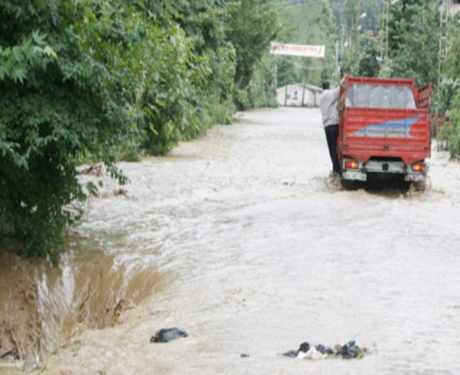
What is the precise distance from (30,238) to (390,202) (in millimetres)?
7530

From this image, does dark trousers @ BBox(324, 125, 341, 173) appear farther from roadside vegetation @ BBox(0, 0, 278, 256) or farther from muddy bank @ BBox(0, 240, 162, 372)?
muddy bank @ BBox(0, 240, 162, 372)

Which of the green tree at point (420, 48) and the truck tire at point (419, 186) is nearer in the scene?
the truck tire at point (419, 186)

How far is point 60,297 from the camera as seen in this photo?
9500 mm

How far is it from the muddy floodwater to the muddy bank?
0.08 ft

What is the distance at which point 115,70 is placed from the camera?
951 cm

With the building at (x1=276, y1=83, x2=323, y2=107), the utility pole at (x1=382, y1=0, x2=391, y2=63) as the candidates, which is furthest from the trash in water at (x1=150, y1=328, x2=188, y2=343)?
the building at (x1=276, y1=83, x2=323, y2=107)

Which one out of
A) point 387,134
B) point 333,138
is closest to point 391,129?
point 387,134

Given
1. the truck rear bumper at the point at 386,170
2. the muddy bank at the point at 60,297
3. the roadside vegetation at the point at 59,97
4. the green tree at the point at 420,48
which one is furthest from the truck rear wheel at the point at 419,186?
the green tree at the point at 420,48

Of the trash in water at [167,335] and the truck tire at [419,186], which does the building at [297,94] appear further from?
the trash in water at [167,335]

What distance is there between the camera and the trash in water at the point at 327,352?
668cm

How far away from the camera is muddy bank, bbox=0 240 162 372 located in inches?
311

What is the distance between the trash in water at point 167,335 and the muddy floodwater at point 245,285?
2.8 inches

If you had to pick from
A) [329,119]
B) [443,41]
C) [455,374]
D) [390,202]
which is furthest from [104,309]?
[443,41]

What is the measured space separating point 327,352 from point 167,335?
1.48 m
